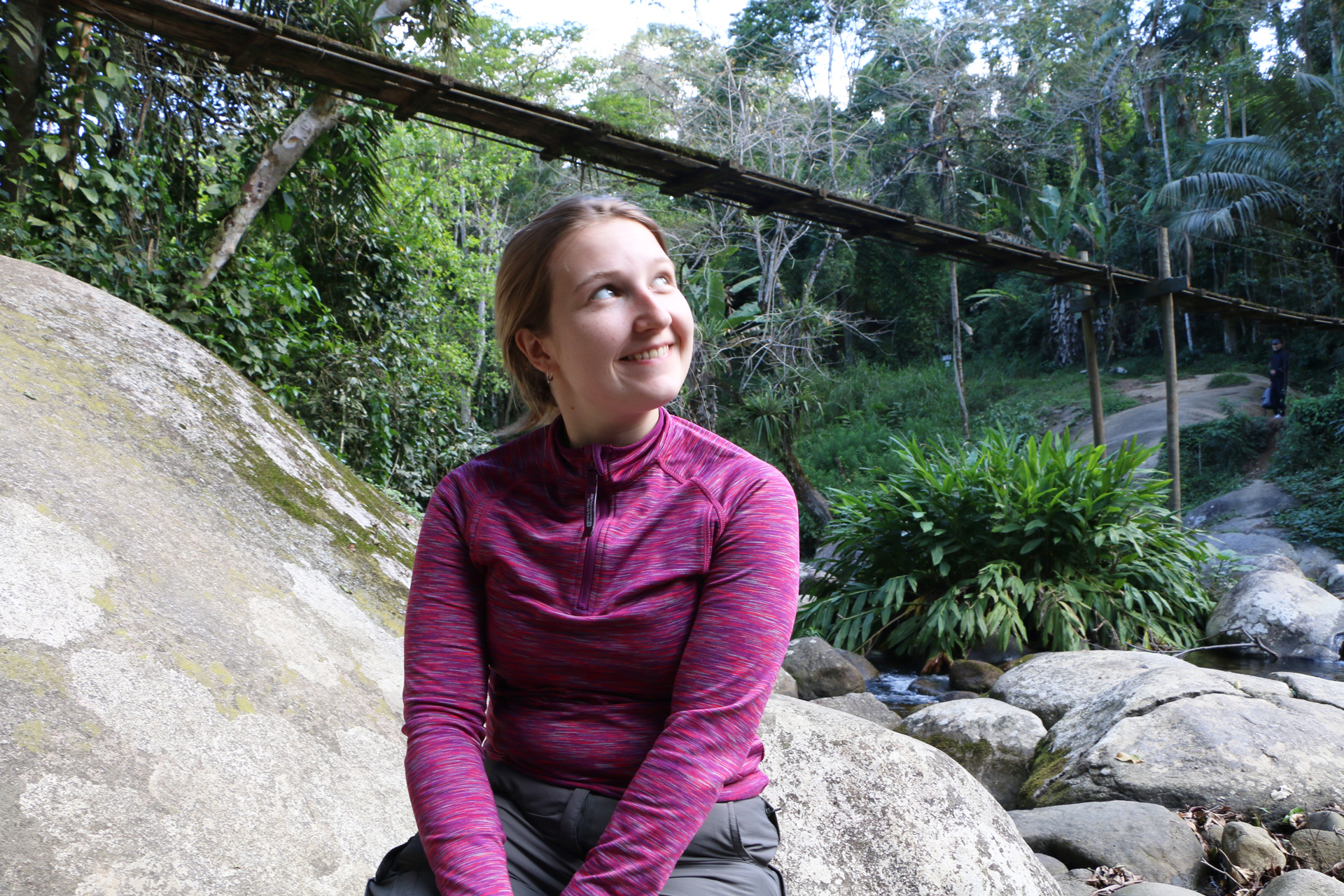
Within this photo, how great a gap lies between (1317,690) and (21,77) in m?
7.21

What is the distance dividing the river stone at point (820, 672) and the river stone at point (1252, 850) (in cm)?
333

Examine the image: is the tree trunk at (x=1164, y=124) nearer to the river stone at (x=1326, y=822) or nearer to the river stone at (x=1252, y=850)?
the river stone at (x=1326, y=822)

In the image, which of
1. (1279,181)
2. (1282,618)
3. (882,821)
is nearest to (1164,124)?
(1279,181)

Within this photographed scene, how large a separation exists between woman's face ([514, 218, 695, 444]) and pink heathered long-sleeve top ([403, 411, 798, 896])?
0.08 metres

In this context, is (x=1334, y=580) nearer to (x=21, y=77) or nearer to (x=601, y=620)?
(x=601, y=620)

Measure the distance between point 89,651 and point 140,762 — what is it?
0.26 meters

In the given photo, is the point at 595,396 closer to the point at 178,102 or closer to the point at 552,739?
the point at 552,739

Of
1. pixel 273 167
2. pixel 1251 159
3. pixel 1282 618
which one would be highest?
pixel 1251 159

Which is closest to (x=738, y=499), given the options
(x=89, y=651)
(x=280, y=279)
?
(x=89, y=651)

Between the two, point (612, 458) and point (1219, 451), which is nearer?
point (612, 458)

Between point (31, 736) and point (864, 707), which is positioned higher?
point (31, 736)

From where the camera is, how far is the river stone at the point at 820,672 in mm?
6797

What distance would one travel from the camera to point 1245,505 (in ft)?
50.3

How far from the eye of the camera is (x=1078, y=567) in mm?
8258
